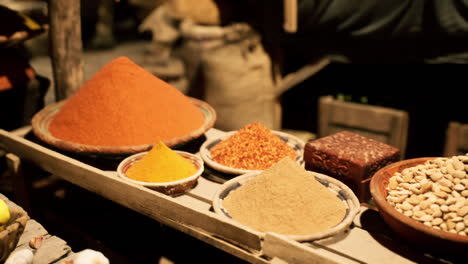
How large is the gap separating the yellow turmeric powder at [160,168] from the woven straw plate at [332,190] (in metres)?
0.20

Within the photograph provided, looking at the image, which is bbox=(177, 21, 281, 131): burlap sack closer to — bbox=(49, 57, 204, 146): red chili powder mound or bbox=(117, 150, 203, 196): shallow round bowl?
bbox=(49, 57, 204, 146): red chili powder mound

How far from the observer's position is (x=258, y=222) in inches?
56.7

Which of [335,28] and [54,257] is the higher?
[335,28]

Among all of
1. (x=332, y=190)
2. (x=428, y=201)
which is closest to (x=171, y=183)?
(x=332, y=190)

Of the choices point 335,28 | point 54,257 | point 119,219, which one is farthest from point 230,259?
point 335,28

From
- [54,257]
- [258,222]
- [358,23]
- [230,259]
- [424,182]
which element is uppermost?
[358,23]

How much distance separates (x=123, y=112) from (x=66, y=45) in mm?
869

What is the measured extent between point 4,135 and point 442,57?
269 cm

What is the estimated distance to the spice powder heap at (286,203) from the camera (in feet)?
4.64

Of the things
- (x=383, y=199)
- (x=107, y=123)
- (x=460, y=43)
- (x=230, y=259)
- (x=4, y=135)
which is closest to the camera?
(x=383, y=199)

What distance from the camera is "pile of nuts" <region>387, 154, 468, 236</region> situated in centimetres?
129

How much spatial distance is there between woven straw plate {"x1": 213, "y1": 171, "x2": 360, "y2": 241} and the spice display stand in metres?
0.04

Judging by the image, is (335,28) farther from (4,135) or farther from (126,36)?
(126,36)

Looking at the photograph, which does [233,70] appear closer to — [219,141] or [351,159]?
[219,141]
